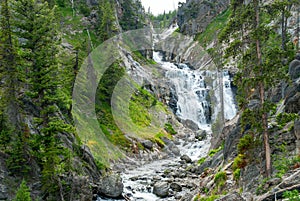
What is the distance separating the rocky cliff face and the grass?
2.99 m

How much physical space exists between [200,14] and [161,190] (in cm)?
11037

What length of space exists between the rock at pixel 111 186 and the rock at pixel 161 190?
331 centimetres

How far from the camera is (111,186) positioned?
1073 inches

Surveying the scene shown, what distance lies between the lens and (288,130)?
18312 millimetres

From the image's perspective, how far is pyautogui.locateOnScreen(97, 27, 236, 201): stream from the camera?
30159 mm

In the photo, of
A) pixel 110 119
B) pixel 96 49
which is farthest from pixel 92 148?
pixel 96 49

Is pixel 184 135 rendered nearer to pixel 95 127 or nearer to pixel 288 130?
pixel 95 127

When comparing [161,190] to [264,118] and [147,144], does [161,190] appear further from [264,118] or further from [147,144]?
[147,144]

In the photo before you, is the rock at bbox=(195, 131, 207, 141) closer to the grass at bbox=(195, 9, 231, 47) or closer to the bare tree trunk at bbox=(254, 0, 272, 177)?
the bare tree trunk at bbox=(254, 0, 272, 177)

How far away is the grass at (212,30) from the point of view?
10757cm

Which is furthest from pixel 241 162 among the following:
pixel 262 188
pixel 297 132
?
pixel 262 188

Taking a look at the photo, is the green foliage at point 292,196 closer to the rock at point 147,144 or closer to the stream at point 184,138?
the stream at point 184,138

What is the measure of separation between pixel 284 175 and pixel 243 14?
9276mm

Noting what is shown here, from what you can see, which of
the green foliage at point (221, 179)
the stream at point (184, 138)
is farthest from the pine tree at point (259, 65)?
the stream at point (184, 138)
